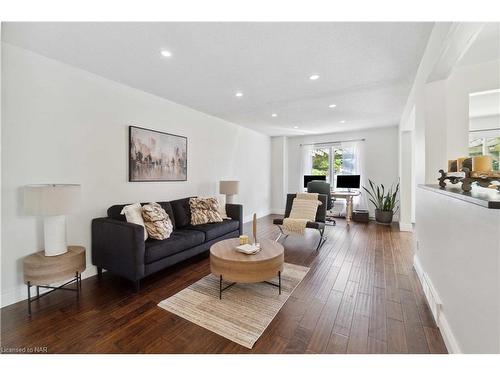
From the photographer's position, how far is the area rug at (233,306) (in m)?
1.69

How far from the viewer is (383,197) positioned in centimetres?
555

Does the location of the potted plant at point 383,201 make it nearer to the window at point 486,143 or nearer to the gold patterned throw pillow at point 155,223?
the window at point 486,143

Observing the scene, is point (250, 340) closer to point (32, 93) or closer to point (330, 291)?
point (330, 291)

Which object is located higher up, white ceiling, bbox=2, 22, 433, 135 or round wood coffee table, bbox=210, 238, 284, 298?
white ceiling, bbox=2, 22, 433, 135

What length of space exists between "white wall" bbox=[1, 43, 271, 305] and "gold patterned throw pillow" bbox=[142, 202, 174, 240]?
1.93ft

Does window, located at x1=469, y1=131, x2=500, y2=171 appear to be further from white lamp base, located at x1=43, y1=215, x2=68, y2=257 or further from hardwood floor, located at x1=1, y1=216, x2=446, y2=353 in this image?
white lamp base, located at x1=43, y1=215, x2=68, y2=257

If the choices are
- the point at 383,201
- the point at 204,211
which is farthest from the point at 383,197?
the point at 204,211

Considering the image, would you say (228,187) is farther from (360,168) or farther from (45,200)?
(360,168)

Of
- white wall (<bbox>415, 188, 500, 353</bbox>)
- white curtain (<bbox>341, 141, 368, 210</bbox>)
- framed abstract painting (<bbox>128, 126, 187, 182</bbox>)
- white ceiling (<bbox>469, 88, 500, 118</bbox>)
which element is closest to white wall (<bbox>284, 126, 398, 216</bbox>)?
white curtain (<bbox>341, 141, 368, 210</bbox>)

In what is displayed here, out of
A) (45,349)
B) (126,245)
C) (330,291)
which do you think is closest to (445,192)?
(330,291)

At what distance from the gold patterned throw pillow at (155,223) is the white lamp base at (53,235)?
0.79 metres

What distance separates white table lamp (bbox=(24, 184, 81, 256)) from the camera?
1888 mm
